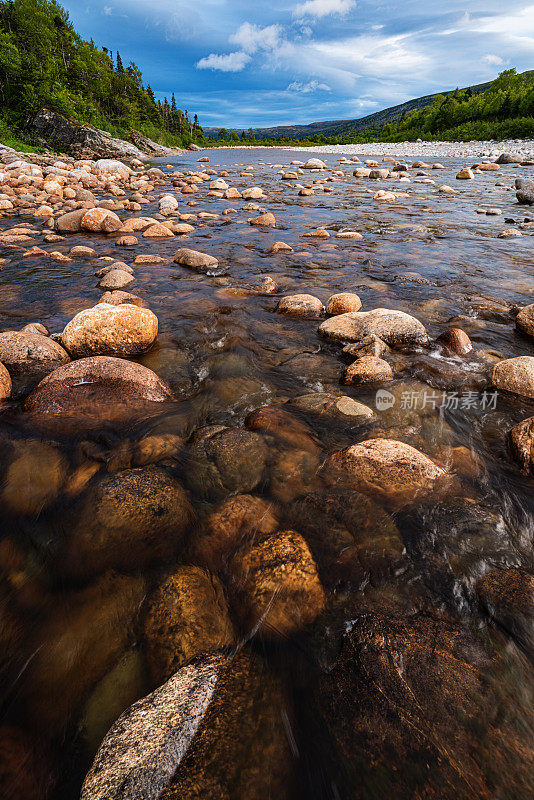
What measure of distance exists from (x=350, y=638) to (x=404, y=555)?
670 mm

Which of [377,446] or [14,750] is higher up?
[377,446]

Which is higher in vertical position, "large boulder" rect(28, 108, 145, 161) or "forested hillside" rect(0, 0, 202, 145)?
"forested hillside" rect(0, 0, 202, 145)

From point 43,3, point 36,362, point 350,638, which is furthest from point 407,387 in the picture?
point 43,3

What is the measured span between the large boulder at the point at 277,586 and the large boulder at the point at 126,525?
476mm

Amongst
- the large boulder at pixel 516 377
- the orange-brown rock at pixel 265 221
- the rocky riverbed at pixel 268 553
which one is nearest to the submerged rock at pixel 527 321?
the rocky riverbed at pixel 268 553

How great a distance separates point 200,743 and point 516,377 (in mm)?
3953

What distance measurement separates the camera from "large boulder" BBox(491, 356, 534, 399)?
3.56 metres

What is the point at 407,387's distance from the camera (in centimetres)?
379

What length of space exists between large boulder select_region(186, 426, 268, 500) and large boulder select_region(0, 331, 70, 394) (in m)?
2.21

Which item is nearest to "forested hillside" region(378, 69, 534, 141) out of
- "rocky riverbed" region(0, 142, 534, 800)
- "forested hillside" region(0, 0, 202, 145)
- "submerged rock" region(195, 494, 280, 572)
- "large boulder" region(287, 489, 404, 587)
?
"forested hillside" region(0, 0, 202, 145)

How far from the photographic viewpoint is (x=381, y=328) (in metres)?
4.59

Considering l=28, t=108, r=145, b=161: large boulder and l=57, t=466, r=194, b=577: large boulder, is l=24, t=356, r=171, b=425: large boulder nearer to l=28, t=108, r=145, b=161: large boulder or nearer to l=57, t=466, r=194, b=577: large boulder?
l=57, t=466, r=194, b=577: large boulder

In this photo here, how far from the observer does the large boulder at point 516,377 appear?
11.7ft

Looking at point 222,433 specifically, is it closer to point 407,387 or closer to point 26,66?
point 407,387
